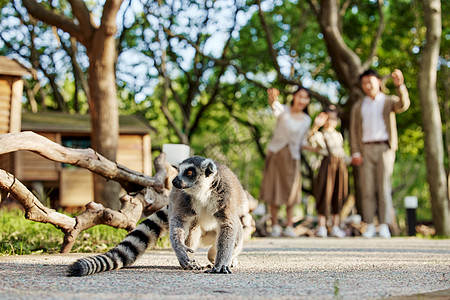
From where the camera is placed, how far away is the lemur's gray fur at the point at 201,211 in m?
4.84

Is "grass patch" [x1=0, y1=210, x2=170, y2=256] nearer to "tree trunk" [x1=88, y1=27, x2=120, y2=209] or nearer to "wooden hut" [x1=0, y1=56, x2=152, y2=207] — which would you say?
"tree trunk" [x1=88, y1=27, x2=120, y2=209]

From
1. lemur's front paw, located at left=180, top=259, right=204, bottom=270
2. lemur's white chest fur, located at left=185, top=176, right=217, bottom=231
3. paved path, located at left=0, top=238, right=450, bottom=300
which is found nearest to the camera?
paved path, located at left=0, top=238, right=450, bottom=300

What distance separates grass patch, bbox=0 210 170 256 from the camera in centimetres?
666

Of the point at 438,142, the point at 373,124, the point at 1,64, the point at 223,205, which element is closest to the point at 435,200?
the point at 438,142

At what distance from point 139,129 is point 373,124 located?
8529 mm


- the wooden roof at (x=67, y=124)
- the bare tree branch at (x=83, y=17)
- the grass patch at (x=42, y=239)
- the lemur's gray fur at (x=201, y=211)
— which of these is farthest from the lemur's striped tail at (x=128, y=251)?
the wooden roof at (x=67, y=124)

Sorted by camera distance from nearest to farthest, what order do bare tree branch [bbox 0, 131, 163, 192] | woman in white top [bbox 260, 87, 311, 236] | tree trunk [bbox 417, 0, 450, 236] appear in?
bare tree branch [bbox 0, 131, 163, 192] < woman in white top [bbox 260, 87, 311, 236] < tree trunk [bbox 417, 0, 450, 236]

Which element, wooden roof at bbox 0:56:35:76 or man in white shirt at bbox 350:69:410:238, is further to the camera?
wooden roof at bbox 0:56:35:76

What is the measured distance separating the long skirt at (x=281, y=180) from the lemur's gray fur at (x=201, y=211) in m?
5.78

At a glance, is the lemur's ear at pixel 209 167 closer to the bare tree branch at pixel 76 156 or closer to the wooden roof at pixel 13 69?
the bare tree branch at pixel 76 156

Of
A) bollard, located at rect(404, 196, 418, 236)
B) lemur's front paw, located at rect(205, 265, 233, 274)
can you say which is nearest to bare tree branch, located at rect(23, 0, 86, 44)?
lemur's front paw, located at rect(205, 265, 233, 274)

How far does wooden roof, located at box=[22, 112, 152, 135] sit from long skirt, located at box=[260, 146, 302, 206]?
681cm

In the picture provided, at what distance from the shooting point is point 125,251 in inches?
195

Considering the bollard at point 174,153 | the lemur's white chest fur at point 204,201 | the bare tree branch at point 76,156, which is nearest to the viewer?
the lemur's white chest fur at point 204,201
